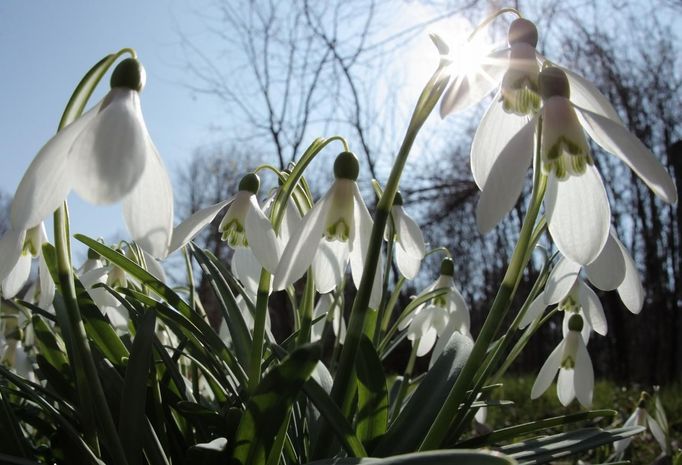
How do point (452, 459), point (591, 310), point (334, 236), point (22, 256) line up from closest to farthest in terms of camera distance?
point (452, 459) → point (334, 236) → point (22, 256) → point (591, 310)

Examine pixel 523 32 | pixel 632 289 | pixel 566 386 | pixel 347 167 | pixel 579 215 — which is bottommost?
pixel 566 386

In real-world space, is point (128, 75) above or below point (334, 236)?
above

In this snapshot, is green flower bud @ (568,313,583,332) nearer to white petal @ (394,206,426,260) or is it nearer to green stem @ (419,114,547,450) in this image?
white petal @ (394,206,426,260)

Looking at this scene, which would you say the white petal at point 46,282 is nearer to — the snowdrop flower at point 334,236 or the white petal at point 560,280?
the snowdrop flower at point 334,236

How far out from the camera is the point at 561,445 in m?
0.80

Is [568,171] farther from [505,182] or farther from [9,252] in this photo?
[9,252]

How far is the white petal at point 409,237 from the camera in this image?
0.99m

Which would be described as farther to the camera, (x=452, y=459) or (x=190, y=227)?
(x=190, y=227)

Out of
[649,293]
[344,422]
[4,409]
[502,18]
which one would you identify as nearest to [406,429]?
[344,422]

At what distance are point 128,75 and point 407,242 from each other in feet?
1.76

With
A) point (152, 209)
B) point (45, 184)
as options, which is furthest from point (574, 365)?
point (45, 184)

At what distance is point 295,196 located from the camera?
1.05m

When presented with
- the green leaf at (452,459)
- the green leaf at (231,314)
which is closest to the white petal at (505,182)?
the green leaf at (452,459)

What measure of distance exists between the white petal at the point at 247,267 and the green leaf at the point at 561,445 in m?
0.53
